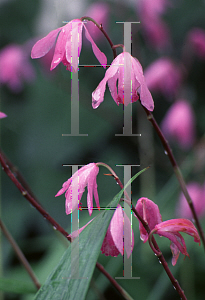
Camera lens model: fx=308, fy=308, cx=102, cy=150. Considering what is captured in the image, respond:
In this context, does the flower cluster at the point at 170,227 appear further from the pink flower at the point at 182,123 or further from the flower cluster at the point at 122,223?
the pink flower at the point at 182,123

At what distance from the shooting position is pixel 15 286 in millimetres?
405

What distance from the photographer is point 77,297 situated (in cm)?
22

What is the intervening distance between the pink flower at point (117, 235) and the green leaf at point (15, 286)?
0.53 ft

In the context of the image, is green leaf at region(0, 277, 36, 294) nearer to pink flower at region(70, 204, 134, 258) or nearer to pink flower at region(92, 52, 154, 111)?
pink flower at region(70, 204, 134, 258)

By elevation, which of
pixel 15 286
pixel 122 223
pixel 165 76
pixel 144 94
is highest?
pixel 165 76

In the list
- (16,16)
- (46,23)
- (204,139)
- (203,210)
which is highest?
(16,16)

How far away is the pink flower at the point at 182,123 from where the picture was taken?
0.82 m

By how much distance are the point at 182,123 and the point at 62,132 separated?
1.88ft

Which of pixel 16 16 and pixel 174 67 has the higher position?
pixel 16 16

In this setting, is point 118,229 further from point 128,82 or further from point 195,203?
point 195,203

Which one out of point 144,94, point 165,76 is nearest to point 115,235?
point 144,94

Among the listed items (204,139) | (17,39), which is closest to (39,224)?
(204,139)

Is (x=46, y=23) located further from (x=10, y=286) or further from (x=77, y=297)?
(x=77, y=297)

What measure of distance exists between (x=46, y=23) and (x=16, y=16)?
565mm
